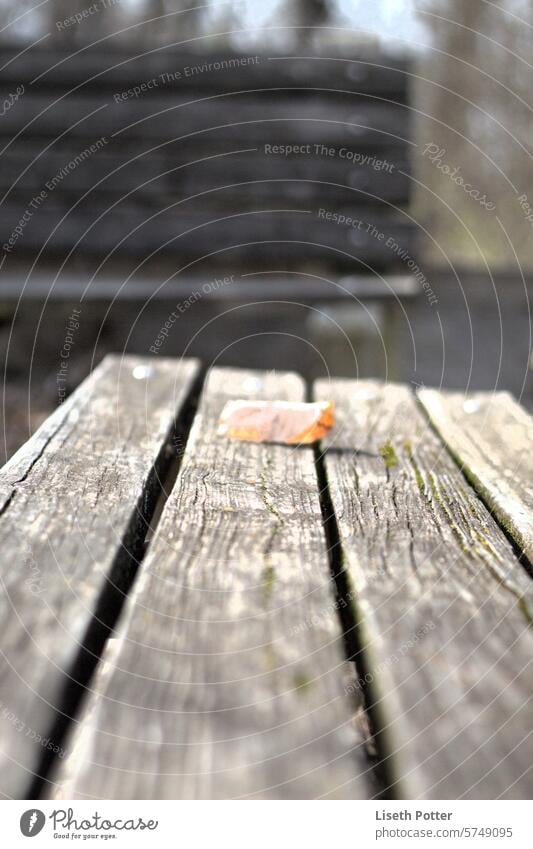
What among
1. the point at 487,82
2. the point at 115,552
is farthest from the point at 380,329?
the point at 487,82

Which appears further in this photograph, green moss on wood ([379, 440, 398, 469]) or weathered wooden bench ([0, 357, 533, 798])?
green moss on wood ([379, 440, 398, 469])

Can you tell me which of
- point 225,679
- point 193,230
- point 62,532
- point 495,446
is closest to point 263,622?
point 225,679

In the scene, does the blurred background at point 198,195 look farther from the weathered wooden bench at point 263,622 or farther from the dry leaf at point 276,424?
the weathered wooden bench at point 263,622

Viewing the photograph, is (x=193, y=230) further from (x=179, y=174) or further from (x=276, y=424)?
(x=276, y=424)

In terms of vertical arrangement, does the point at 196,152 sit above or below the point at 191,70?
below

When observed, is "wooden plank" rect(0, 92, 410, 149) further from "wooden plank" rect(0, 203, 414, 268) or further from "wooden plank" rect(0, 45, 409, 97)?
"wooden plank" rect(0, 203, 414, 268)

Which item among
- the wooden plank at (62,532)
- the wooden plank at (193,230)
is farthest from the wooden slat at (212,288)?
the wooden plank at (62,532)

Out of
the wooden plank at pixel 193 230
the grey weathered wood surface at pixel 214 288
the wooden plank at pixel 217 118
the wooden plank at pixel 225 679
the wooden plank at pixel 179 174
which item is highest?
the wooden plank at pixel 217 118

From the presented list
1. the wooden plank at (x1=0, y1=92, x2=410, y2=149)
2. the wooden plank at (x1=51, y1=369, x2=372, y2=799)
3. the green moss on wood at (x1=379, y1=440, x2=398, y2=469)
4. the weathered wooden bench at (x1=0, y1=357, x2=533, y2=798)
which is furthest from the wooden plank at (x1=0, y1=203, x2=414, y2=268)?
the wooden plank at (x1=51, y1=369, x2=372, y2=799)
